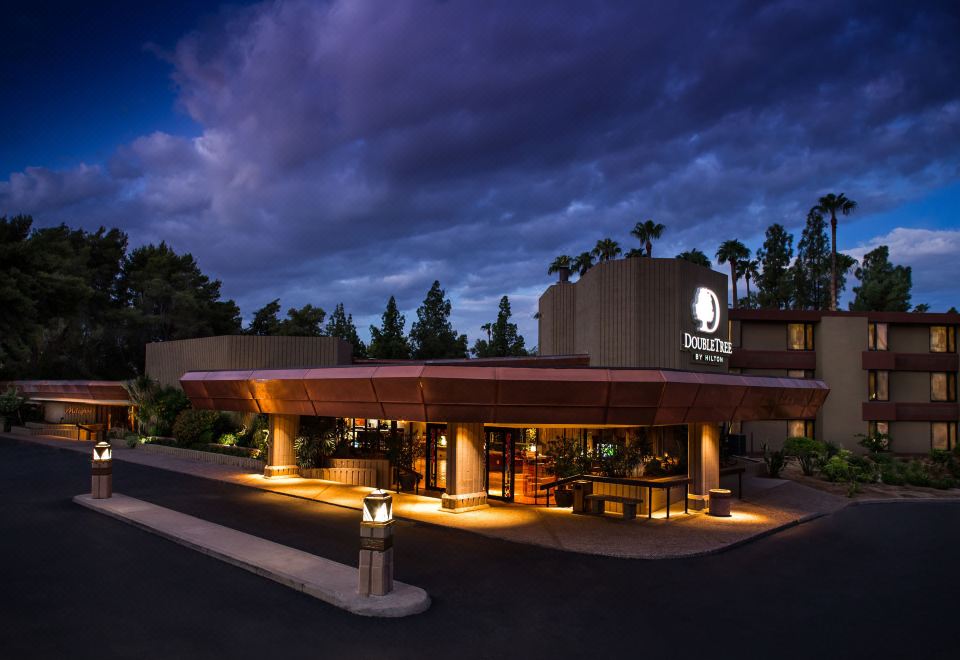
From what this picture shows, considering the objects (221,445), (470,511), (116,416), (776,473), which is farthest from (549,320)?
(116,416)

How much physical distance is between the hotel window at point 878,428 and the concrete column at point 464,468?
28953 mm

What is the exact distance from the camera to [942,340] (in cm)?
3806

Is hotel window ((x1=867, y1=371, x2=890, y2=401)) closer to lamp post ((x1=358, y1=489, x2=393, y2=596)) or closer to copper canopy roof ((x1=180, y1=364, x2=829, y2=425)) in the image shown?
copper canopy roof ((x1=180, y1=364, x2=829, y2=425))

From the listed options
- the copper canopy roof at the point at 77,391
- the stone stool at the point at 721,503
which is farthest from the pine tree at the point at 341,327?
the stone stool at the point at 721,503

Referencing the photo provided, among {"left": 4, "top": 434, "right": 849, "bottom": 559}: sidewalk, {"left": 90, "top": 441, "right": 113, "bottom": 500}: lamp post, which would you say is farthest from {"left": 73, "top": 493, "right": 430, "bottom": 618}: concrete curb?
{"left": 4, "top": 434, "right": 849, "bottom": 559}: sidewalk

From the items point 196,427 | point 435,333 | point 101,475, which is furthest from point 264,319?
point 101,475

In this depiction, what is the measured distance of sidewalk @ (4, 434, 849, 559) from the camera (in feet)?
49.6

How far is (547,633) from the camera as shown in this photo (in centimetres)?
916

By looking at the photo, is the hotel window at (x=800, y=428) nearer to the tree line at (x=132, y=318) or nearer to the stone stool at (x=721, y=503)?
the stone stool at (x=721, y=503)

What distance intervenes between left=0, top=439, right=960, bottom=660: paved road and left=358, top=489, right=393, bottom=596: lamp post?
0.76m

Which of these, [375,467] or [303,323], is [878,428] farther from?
[303,323]

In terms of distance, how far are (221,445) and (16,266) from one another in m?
12.6

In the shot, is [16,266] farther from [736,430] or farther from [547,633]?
[736,430]

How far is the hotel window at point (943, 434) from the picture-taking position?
37438 millimetres
